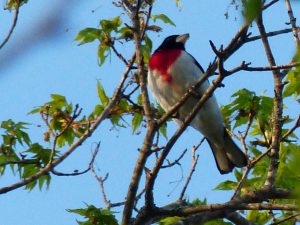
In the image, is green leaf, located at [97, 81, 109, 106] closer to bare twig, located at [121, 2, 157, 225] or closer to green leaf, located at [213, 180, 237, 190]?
bare twig, located at [121, 2, 157, 225]

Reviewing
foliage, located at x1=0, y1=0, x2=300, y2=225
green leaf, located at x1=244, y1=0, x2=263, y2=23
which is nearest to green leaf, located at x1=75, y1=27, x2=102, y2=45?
foliage, located at x1=0, y1=0, x2=300, y2=225

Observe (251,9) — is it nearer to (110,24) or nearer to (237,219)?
(237,219)

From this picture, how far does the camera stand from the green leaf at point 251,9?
116 centimetres

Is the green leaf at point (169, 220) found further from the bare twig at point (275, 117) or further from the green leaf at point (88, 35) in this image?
the green leaf at point (88, 35)

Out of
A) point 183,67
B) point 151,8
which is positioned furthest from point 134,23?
point 183,67

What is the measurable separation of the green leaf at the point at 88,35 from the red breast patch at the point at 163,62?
3.57 feet

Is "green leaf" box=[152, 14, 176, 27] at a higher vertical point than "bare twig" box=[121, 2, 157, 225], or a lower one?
higher

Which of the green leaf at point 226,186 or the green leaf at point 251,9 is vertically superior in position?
the green leaf at point 251,9

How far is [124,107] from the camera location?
446cm

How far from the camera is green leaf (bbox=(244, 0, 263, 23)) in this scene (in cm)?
116

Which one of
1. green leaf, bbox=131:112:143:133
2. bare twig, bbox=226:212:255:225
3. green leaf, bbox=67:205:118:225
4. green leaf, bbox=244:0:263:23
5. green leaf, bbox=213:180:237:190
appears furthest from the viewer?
green leaf, bbox=131:112:143:133

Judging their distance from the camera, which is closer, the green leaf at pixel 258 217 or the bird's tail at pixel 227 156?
the green leaf at pixel 258 217

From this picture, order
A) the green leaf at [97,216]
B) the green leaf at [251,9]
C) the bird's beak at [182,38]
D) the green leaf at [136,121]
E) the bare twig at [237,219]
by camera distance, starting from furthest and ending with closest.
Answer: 1. the bird's beak at [182,38]
2. the green leaf at [136,121]
3. the bare twig at [237,219]
4. the green leaf at [97,216]
5. the green leaf at [251,9]

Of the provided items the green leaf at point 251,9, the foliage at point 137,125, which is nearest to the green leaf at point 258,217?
the foliage at point 137,125
